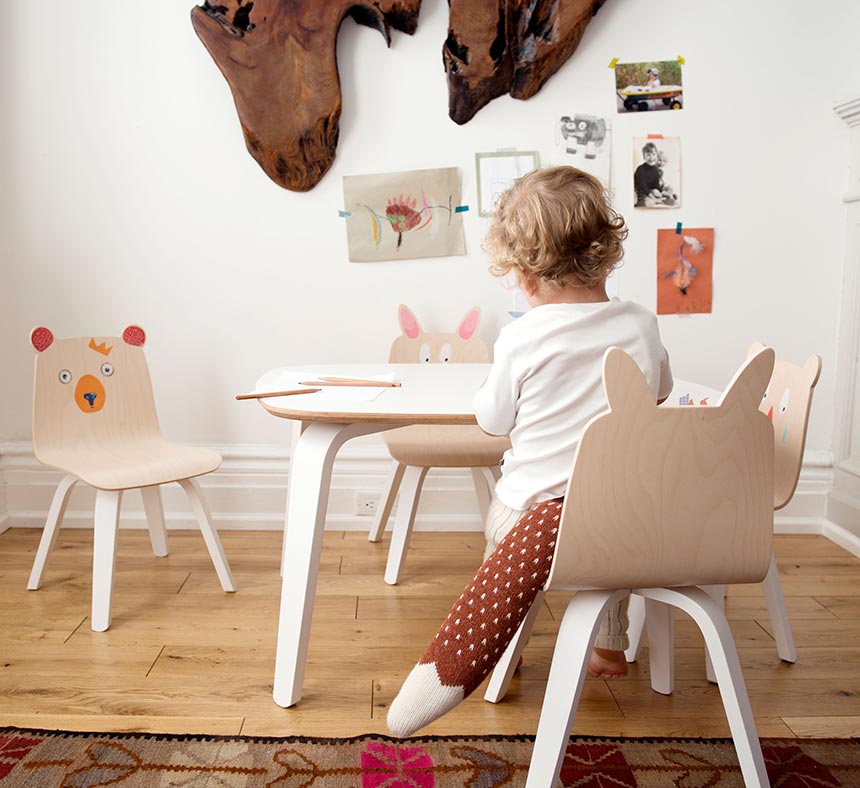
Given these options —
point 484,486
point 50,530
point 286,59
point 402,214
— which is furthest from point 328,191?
point 50,530

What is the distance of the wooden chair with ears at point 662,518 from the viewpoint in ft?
3.78

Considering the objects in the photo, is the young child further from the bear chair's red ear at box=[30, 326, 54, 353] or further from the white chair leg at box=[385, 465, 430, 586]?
the bear chair's red ear at box=[30, 326, 54, 353]

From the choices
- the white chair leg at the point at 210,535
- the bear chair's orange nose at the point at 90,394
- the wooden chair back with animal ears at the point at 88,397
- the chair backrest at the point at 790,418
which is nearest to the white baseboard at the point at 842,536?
the chair backrest at the point at 790,418

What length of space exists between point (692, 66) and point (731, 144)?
26 cm

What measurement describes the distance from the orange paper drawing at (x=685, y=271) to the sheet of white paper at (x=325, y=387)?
1047 millimetres

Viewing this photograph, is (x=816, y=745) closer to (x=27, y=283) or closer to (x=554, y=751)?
(x=554, y=751)

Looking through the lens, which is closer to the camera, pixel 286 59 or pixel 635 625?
pixel 635 625

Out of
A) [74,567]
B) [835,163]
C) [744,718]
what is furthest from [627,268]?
[74,567]

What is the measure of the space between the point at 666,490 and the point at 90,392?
69.8 inches

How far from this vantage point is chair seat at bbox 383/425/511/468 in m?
2.20

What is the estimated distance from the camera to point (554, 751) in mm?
1248

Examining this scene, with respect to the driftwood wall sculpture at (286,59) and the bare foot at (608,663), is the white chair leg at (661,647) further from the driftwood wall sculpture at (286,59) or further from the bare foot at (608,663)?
the driftwood wall sculpture at (286,59)

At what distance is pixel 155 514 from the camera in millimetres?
2459

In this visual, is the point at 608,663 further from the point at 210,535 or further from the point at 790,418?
the point at 210,535
